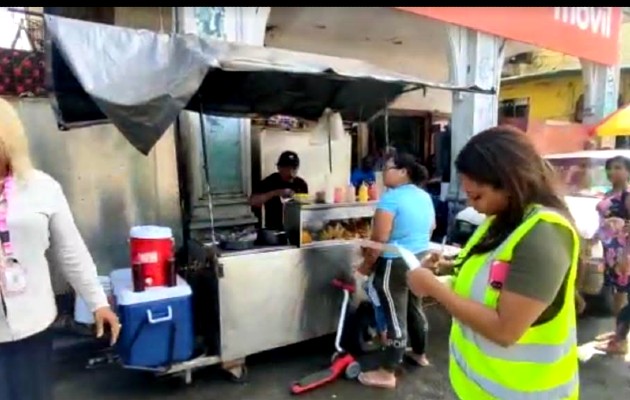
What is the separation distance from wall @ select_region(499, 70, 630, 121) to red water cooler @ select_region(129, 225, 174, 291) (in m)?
12.1

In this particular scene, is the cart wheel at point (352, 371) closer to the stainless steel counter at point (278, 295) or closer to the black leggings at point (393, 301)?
the black leggings at point (393, 301)

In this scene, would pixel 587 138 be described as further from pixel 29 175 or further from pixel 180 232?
pixel 29 175

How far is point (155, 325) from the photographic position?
2.96m

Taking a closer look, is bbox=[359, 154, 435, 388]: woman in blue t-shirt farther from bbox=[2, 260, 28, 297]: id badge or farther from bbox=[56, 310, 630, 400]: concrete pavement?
bbox=[2, 260, 28, 297]: id badge

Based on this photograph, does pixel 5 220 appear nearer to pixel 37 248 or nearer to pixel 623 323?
pixel 37 248

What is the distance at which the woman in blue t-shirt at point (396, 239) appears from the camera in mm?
3182

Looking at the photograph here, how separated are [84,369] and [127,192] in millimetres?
1662

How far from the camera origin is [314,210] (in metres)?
3.69

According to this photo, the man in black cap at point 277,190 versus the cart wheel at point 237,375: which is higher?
the man in black cap at point 277,190

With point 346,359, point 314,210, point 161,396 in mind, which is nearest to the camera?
point 161,396

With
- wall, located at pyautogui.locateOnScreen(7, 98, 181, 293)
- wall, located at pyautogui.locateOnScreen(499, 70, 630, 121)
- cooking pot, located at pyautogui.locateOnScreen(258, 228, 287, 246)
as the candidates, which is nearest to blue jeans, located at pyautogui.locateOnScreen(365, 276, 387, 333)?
cooking pot, located at pyautogui.locateOnScreen(258, 228, 287, 246)

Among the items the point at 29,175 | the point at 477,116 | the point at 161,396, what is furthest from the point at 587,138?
the point at 29,175

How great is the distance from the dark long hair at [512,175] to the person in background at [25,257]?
151 cm

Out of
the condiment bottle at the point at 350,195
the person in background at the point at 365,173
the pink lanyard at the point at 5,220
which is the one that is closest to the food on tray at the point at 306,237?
the condiment bottle at the point at 350,195
